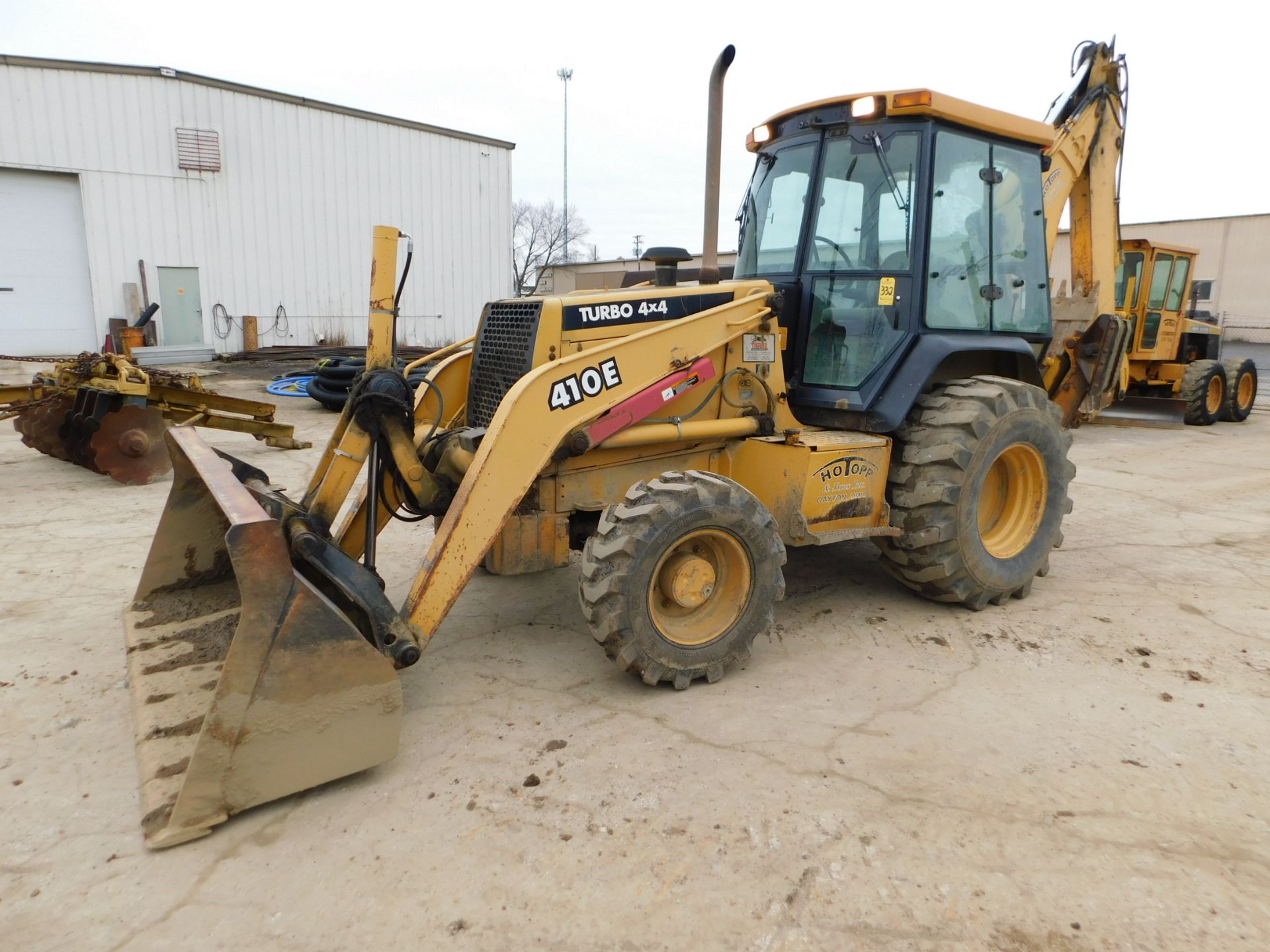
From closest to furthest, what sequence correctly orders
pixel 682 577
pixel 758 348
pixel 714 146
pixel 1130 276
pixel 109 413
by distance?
pixel 682 577, pixel 714 146, pixel 758 348, pixel 109 413, pixel 1130 276

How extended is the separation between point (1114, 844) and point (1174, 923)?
0.33m

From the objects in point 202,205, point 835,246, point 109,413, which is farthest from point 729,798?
point 202,205

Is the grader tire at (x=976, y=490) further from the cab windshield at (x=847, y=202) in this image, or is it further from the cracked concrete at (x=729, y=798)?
the cab windshield at (x=847, y=202)

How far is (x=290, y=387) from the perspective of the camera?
12.3 metres

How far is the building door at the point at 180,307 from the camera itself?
15961 mm

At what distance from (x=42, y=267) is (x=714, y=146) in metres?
15.8

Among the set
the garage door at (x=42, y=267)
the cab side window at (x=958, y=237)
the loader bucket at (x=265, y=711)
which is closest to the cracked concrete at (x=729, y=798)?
the loader bucket at (x=265, y=711)

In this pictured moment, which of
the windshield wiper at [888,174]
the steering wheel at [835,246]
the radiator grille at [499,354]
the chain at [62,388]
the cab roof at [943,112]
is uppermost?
the cab roof at [943,112]

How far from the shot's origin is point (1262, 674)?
→ 3840 millimetres

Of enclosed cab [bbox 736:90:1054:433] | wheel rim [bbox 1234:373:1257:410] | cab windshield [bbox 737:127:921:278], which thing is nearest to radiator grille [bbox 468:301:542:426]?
enclosed cab [bbox 736:90:1054:433]

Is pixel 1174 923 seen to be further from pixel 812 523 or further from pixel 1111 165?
pixel 1111 165

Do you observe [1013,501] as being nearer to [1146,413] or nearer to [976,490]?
[976,490]

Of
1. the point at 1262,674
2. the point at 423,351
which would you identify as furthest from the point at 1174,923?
the point at 423,351

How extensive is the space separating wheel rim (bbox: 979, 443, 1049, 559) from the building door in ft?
51.5
